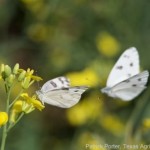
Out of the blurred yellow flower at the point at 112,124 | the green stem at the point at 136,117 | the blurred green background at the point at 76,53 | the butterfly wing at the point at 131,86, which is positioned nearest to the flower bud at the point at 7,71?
the butterfly wing at the point at 131,86

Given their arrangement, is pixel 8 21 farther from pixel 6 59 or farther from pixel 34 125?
pixel 34 125

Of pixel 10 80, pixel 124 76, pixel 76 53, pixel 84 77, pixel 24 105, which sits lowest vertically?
pixel 24 105

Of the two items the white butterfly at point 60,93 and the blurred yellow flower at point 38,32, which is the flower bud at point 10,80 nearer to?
the white butterfly at point 60,93

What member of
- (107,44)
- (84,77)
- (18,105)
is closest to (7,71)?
(18,105)

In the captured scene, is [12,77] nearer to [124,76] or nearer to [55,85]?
[55,85]

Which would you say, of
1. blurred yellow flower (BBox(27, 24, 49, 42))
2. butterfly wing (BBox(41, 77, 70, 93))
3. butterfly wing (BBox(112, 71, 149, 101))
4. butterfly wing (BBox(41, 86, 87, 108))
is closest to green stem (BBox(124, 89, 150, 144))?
butterfly wing (BBox(112, 71, 149, 101))
